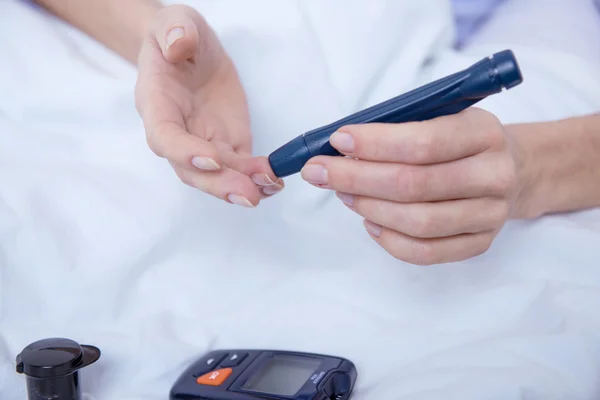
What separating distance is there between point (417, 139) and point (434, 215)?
7 cm

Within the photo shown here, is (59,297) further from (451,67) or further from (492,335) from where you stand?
(451,67)

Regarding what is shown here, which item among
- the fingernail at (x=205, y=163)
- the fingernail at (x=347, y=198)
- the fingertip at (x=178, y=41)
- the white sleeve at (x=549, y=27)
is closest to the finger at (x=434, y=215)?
the fingernail at (x=347, y=198)

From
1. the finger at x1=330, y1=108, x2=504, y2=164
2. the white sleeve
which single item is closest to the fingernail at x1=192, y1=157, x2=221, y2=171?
the finger at x1=330, y1=108, x2=504, y2=164

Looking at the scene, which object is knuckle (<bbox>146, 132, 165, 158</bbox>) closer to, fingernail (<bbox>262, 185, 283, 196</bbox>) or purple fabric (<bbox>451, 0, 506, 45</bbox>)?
fingernail (<bbox>262, 185, 283, 196</bbox>)

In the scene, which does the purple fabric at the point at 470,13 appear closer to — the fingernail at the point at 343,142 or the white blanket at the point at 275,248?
the white blanket at the point at 275,248

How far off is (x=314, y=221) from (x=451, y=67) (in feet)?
0.84

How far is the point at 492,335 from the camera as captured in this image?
1.75 ft

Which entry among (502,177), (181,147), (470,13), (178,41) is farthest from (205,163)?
(470,13)

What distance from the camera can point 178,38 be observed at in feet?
1.94

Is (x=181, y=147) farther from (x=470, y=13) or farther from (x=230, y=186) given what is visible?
(x=470, y=13)

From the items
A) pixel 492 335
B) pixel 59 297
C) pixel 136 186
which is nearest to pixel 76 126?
pixel 136 186

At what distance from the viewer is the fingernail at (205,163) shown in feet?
1.70

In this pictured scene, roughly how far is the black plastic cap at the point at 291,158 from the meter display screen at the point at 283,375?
0.52 feet

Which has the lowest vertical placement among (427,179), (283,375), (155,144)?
(283,375)
